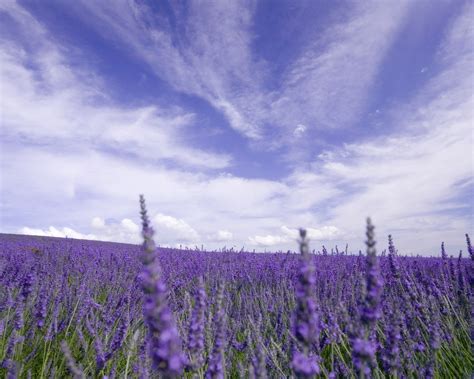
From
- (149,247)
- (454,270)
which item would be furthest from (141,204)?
(454,270)

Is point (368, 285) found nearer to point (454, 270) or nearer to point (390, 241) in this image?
point (390, 241)

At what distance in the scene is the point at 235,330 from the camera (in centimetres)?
321

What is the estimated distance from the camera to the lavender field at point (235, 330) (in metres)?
1.02

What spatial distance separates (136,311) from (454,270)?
190 inches

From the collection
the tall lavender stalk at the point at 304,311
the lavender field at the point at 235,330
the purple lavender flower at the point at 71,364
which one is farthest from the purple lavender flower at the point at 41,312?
the tall lavender stalk at the point at 304,311

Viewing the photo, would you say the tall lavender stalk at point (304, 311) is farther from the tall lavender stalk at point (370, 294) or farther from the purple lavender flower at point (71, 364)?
the purple lavender flower at point (71, 364)

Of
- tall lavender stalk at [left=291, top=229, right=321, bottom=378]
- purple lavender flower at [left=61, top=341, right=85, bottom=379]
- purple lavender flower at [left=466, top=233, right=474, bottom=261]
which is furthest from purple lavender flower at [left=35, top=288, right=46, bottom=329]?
purple lavender flower at [left=466, top=233, right=474, bottom=261]

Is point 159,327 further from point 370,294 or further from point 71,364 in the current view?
point 370,294

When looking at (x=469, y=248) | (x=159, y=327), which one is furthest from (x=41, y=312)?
(x=469, y=248)

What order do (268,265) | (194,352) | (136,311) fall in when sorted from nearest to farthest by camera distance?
(194,352) < (136,311) < (268,265)

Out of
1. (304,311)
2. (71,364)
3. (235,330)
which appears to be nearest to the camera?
(304,311)

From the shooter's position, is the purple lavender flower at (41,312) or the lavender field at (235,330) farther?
the purple lavender flower at (41,312)

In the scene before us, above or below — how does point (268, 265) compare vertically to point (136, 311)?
above

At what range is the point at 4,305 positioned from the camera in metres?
3.86
